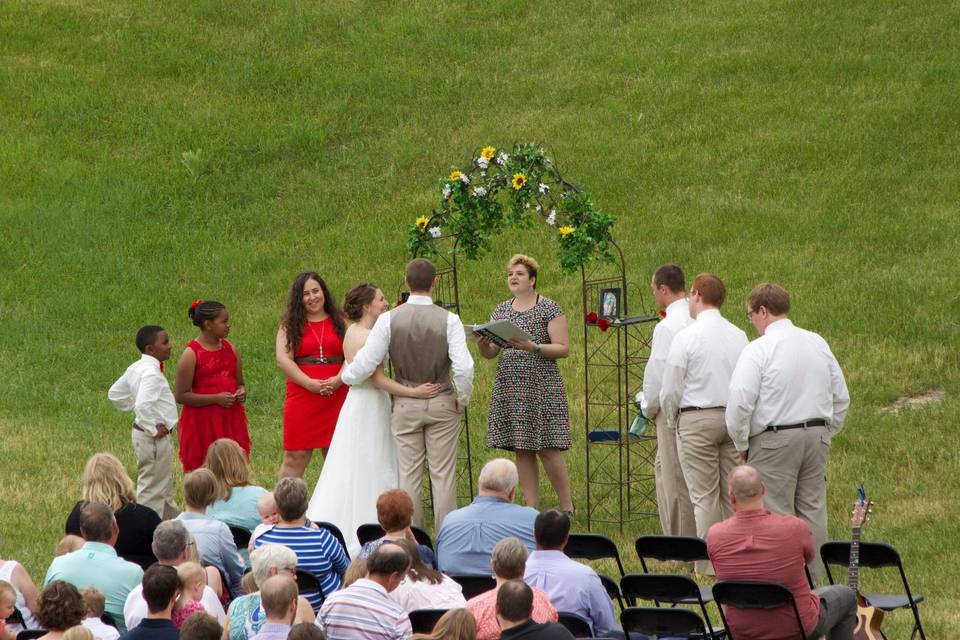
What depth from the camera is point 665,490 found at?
34.8 feet

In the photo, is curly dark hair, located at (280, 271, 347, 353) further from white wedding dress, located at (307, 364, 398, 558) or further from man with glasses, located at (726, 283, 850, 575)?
man with glasses, located at (726, 283, 850, 575)

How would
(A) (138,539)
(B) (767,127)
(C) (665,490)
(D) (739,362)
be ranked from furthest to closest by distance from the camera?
1. (B) (767,127)
2. (C) (665,490)
3. (D) (739,362)
4. (A) (138,539)

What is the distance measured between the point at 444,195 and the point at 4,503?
16.0 ft

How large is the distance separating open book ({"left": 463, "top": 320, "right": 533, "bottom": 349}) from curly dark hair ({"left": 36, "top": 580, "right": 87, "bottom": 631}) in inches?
177

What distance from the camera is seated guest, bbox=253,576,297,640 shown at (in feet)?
20.6

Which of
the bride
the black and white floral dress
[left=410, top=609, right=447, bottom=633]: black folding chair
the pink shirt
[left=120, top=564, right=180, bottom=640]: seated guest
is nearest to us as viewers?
[left=120, top=564, right=180, bottom=640]: seated guest

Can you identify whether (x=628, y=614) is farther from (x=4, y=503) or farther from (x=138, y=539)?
(x=4, y=503)

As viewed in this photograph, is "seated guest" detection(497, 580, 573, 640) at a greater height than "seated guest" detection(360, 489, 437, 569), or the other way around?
"seated guest" detection(360, 489, 437, 569)

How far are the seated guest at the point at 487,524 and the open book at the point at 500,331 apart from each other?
259 centimetres

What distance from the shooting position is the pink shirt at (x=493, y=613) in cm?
655

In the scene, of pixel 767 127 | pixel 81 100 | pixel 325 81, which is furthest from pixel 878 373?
pixel 81 100

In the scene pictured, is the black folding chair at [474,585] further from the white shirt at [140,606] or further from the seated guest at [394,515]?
the white shirt at [140,606]

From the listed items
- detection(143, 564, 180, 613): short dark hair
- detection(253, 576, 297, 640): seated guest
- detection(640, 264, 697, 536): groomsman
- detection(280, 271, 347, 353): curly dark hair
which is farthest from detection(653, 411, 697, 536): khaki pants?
detection(143, 564, 180, 613): short dark hair

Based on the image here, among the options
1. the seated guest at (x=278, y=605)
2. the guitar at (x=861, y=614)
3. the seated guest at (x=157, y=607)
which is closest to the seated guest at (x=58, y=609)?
Result: the seated guest at (x=157, y=607)
